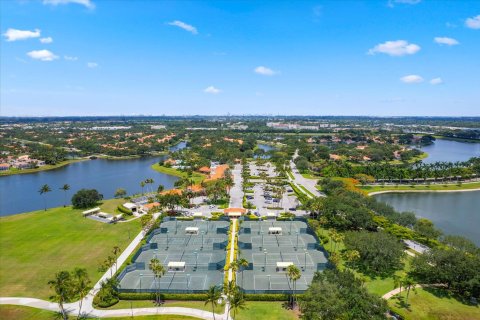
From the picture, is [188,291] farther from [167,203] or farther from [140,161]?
[140,161]

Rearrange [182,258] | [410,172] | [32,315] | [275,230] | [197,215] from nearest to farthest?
[32,315], [182,258], [275,230], [197,215], [410,172]

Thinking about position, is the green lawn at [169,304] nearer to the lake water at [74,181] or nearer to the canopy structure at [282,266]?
the canopy structure at [282,266]

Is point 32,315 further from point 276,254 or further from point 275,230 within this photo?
point 275,230

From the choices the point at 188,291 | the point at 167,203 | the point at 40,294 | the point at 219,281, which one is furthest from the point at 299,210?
the point at 40,294

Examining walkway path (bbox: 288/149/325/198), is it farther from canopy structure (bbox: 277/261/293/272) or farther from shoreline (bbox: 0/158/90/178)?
shoreline (bbox: 0/158/90/178)

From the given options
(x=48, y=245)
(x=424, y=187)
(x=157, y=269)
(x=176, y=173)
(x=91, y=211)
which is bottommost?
(x=48, y=245)

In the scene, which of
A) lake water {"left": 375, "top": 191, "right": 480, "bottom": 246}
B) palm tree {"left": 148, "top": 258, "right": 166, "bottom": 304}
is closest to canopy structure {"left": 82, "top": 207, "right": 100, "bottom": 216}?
palm tree {"left": 148, "top": 258, "right": 166, "bottom": 304}

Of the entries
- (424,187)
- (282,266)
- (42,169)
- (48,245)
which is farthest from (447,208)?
(42,169)
